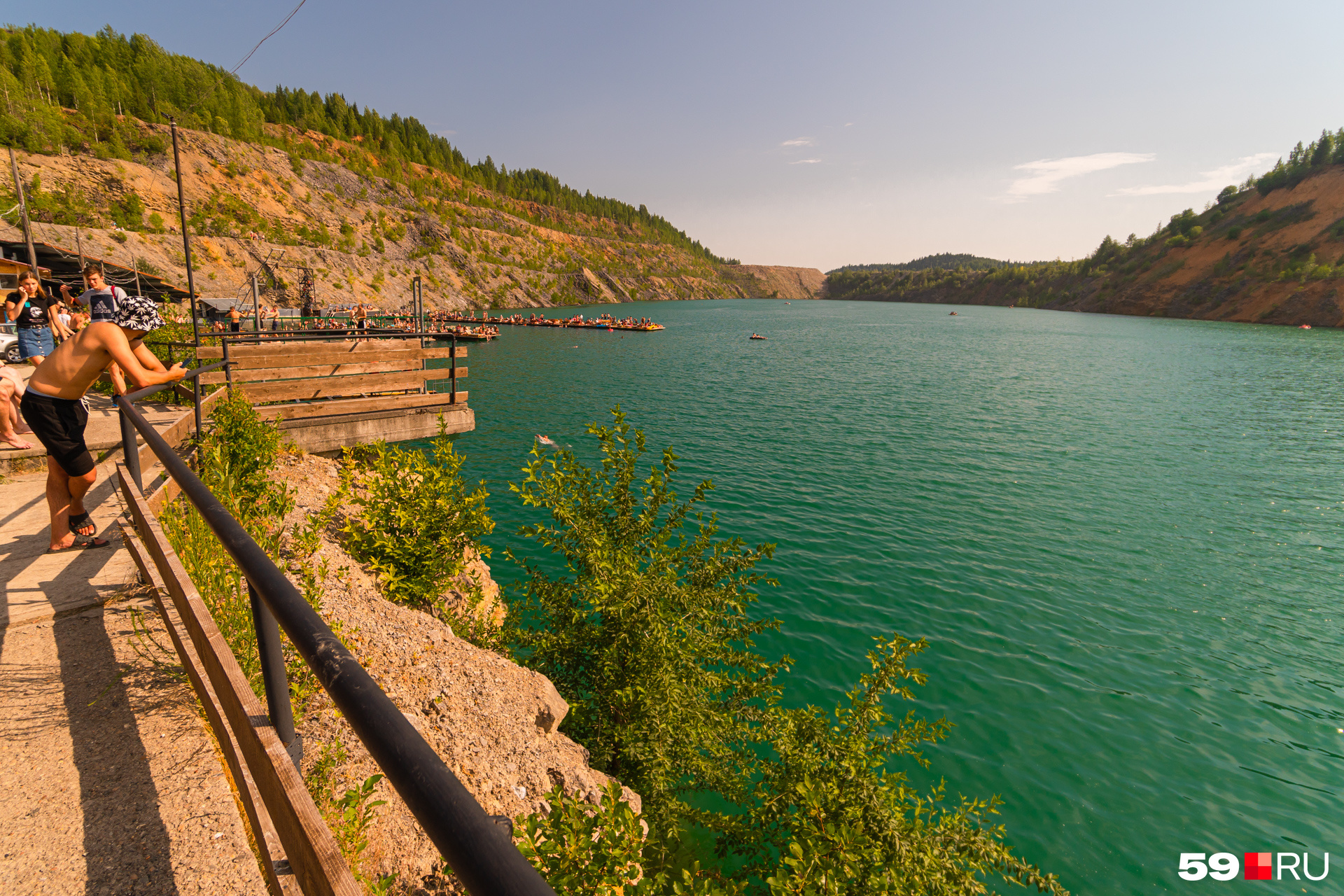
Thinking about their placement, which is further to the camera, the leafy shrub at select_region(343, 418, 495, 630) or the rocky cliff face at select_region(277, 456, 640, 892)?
the leafy shrub at select_region(343, 418, 495, 630)

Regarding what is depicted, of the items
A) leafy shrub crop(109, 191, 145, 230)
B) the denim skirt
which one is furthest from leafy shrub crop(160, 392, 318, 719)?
leafy shrub crop(109, 191, 145, 230)

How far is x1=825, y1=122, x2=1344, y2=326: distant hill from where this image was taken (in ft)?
351

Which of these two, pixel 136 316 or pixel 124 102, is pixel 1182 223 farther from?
pixel 124 102

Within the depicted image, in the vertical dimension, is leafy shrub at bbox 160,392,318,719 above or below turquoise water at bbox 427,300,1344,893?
above

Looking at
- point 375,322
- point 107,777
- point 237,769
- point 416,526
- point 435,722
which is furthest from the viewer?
point 375,322

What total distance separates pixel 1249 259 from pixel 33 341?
174089 mm

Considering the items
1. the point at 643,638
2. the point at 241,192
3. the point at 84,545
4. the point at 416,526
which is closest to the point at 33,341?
the point at 84,545

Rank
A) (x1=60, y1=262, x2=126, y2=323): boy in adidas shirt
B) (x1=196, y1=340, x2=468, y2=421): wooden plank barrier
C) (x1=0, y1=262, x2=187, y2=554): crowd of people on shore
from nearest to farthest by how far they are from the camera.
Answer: (x1=0, y1=262, x2=187, y2=554): crowd of people on shore < (x1=60, y1=262, x2=126, y2=323): boy in adidas shirt < (x1=196, y1=340, x2=468, y2=421): wooden plank barrier

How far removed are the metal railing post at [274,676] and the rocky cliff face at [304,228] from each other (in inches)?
2534

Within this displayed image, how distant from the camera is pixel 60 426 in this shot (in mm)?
5398

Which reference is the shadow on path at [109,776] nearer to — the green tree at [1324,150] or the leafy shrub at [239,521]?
the leafy shrub at [239,521]

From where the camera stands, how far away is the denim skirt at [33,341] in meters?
12.9

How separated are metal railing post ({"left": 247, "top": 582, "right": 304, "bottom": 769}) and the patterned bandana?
532 cm

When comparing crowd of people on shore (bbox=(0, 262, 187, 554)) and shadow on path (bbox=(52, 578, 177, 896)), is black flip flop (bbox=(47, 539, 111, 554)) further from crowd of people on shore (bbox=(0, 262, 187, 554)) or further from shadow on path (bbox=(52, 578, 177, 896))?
shadow on path (bbox=(52, 578, 177, 896))
